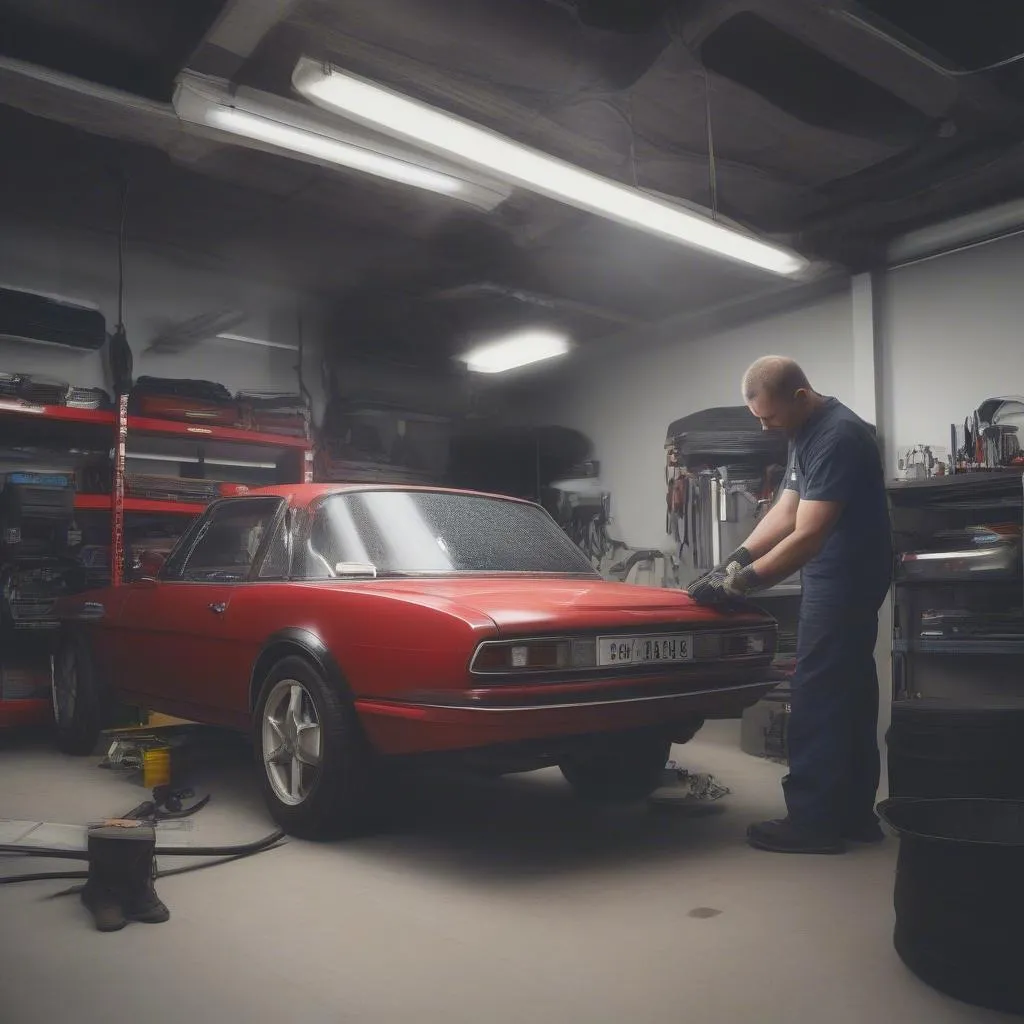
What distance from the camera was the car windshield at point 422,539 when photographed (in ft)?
11.0

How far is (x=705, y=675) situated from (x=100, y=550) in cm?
495

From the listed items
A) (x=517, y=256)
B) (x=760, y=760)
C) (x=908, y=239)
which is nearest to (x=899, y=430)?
(x=908, y=239)

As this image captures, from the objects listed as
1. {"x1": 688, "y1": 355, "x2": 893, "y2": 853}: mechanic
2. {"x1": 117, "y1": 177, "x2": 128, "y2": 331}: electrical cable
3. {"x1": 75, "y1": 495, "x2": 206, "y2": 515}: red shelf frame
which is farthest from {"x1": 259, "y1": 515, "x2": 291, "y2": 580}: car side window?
{"x1": 117, "y1": 177, "x2": 128, "y2": 331}: electrical cable

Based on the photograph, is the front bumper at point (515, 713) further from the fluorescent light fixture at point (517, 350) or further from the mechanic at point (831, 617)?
the fluorescent light fixture at point (517, 350)

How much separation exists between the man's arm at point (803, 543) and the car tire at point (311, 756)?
149 cm

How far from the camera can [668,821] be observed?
3.50 meters

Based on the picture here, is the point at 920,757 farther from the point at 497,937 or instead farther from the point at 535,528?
the point at 535,528

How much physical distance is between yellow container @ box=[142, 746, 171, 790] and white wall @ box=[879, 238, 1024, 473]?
4.92m

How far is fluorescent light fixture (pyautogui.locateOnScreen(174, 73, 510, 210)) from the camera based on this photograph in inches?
169

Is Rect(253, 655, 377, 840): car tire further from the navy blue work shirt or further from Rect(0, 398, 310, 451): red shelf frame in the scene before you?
Rect(0, 398, 310, 451): red shelf frame

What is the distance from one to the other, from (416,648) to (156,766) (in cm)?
189

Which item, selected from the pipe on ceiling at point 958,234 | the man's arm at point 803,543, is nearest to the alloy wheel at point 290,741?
the man's arm at point 803,543

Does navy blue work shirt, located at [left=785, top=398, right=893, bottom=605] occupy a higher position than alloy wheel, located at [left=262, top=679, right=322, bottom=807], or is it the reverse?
navy blue work shirt, located at [left=785, top=398, right=893, bottom=605]

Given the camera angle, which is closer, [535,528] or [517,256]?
[535,528]
